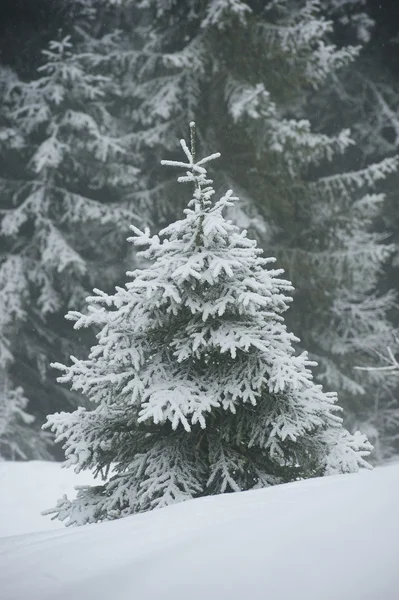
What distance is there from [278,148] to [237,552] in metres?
10.1

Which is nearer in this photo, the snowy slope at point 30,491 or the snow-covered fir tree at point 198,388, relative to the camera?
the snow-covered fir tree at point 198,388

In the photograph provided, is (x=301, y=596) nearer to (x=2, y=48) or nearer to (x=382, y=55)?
(x=2, y=48)

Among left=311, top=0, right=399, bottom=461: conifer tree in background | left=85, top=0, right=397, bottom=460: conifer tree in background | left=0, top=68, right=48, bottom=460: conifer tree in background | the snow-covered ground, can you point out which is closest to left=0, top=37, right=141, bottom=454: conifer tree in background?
left=0, top=68, right=48, bottom=460: conifer tree in background

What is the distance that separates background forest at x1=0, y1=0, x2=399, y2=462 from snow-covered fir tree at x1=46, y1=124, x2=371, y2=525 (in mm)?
7240

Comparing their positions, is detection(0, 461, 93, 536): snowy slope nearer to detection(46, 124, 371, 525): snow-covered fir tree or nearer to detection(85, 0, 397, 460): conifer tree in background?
detection(46, 124, 371, 525): snow-covered fir tree

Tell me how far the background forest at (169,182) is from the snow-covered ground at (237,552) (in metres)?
8.56

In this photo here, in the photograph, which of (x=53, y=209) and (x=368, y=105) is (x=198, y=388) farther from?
(x=368, y=105)

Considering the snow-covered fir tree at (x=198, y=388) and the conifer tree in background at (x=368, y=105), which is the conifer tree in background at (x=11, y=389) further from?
the conifer tree in background at (x=368, y=105)

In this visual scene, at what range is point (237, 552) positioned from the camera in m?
1.68

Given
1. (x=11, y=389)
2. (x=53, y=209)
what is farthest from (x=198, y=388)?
(x=53, y=209)

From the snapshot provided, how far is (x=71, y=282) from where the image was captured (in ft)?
38.6

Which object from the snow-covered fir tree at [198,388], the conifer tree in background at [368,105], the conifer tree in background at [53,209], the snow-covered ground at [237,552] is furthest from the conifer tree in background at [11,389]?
the conifer tree in background at [368,105]

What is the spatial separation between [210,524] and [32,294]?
11042 mm

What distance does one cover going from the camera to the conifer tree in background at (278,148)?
10961 mm
